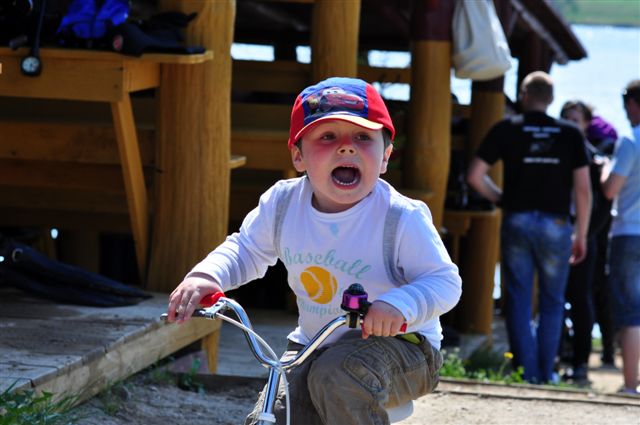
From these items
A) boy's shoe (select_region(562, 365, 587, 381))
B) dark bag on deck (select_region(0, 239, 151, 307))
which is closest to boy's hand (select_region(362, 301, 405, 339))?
dark bag on deck (select_region(0, 239, 151, 307))

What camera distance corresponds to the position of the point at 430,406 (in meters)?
5.64

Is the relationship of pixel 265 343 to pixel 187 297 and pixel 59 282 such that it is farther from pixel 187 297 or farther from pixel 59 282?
pixel 59 282

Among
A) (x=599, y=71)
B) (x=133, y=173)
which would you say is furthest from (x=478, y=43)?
(x=599, y=71)

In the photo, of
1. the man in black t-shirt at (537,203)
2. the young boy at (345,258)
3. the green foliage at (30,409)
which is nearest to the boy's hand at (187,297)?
the young boy at (345,258)

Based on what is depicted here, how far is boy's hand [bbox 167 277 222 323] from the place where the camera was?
10.6 feet

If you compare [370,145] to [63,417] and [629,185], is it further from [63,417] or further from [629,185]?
[629,185]

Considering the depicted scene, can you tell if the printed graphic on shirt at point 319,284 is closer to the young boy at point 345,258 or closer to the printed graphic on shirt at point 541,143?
the young boy at point 345,258

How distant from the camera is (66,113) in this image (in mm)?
7941

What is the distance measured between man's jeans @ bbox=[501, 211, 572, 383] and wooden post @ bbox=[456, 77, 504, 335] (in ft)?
10.3

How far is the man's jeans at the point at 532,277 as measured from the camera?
7656mm

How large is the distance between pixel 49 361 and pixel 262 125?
4.11 meters

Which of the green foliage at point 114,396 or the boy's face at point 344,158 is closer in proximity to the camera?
the boy's face at point 344,158

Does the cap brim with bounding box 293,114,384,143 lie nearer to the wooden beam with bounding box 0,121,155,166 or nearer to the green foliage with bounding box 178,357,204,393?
the green foliage with bounding box 178,357,204,393

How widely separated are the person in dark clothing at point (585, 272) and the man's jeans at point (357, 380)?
196 inches
